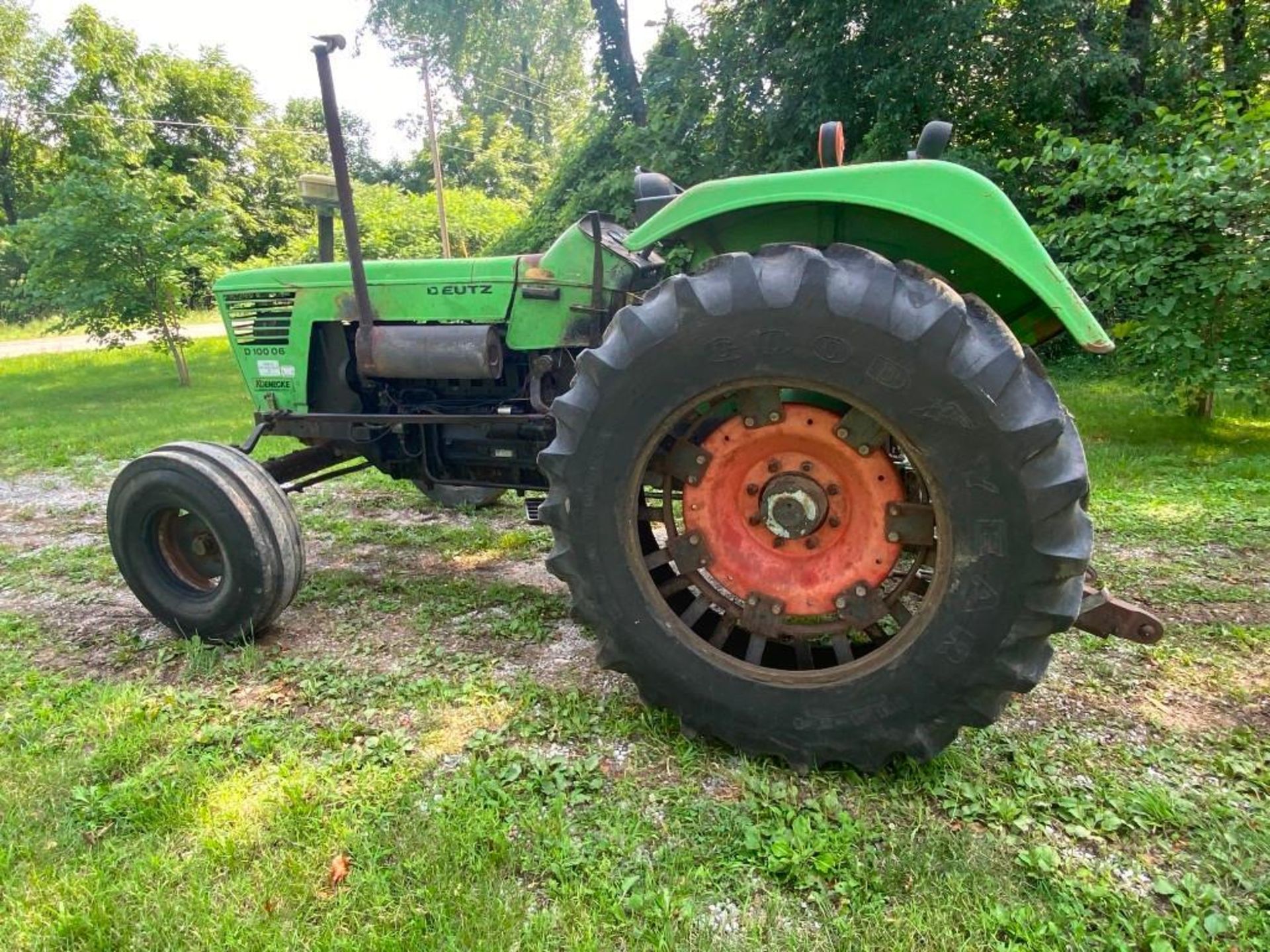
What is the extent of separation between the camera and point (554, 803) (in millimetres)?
1952

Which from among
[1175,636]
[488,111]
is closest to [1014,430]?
[1175,636]

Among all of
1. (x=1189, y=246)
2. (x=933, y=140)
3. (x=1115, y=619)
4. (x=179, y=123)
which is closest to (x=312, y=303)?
(x=933, y=140)

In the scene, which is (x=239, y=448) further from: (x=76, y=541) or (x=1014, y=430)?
(x=1014, y=430)

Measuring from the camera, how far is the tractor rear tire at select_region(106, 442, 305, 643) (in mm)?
2736

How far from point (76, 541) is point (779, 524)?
14.2 feet

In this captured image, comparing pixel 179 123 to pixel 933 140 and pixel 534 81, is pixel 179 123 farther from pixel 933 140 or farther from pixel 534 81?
pixel 933 140

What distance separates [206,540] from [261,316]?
105 cm

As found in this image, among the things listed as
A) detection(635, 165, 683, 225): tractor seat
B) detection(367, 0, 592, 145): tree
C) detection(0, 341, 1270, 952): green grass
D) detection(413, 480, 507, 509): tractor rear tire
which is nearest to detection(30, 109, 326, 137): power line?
Answer: detection(367, 0, 592, 145): tree

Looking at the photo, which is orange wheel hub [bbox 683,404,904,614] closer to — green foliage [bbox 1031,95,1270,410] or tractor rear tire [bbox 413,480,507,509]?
tractor rear tire [bbox 413,480,507,509]

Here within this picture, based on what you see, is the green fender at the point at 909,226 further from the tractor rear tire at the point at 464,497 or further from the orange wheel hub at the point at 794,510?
the tractor rear tire at the point at 464,497

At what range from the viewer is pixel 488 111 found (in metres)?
32.1

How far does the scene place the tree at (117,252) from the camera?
10.1 meters

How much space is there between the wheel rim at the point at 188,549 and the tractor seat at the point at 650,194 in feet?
6.81

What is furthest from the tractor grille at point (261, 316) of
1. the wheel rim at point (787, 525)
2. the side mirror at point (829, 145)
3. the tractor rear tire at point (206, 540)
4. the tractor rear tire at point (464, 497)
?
the side mirror at point (829, 145)
